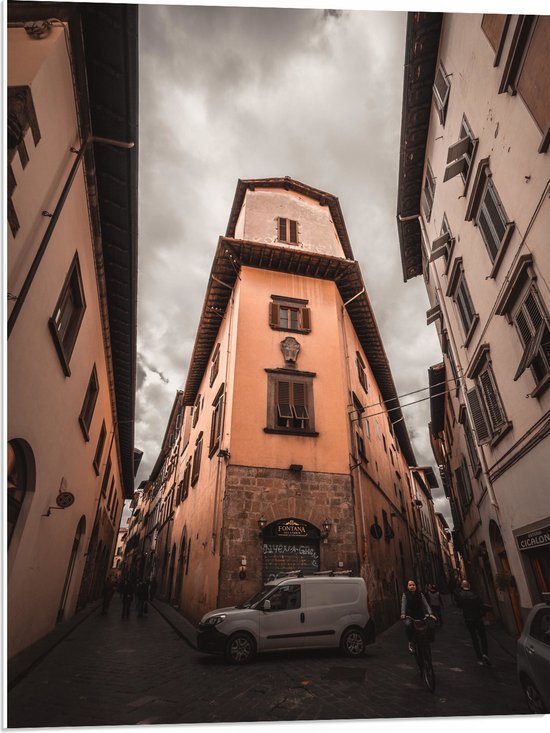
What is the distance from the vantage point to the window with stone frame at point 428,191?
38.8ft

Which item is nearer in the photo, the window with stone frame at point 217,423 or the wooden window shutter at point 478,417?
the wooden window shutter at point 478,417

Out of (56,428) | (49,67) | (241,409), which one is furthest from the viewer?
(241,409)

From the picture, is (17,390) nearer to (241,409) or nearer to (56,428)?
(56,428)

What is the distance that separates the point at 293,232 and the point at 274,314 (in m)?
4.70

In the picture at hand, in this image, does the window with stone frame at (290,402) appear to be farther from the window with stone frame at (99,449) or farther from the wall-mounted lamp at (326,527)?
the window with stone frame at (99,449)

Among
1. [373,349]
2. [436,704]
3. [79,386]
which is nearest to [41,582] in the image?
[79,386]

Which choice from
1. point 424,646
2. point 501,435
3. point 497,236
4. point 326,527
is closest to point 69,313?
point 326,527

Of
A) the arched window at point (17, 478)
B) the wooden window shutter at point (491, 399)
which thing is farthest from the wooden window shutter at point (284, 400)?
the arched window at point (17, 478)

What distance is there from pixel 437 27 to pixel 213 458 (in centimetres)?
1284

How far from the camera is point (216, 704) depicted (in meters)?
4.35

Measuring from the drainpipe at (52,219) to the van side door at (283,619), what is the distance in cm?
650

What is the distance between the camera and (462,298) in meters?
10.5

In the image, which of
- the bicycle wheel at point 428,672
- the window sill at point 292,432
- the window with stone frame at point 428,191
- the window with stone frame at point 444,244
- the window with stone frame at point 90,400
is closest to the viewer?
the bicycle wheel at point 428,672

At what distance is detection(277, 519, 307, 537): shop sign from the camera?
975cm
